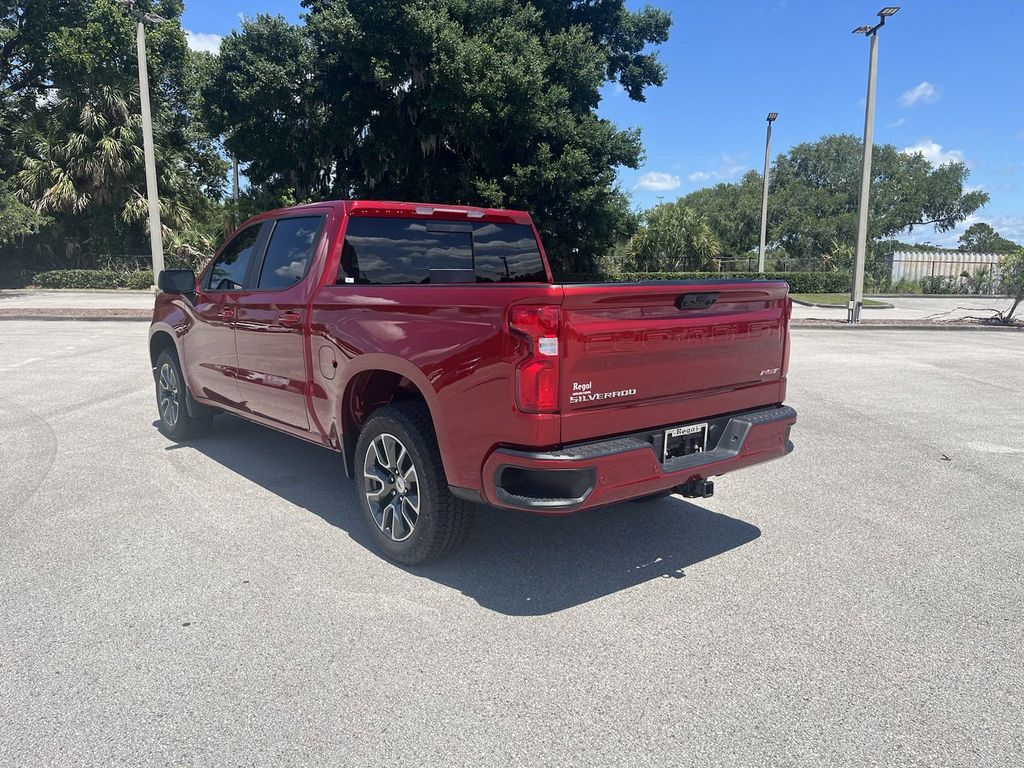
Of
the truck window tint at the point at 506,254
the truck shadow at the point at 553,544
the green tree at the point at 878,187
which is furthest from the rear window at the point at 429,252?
the green tree at the point at 878,187

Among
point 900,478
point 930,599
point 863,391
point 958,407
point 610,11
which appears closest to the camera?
point 930,599

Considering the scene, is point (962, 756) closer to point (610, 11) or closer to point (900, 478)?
point (900, 478)

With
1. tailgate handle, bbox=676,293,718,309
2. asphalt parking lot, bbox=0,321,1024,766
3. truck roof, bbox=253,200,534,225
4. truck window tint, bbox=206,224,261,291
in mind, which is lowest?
asphalt parking lot, bbox=0,321,1024,766

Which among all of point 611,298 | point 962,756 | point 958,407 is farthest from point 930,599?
point 958,407

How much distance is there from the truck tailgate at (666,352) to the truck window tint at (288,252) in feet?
7.63

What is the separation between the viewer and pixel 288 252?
5.25m

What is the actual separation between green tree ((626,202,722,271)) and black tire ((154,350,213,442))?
115ft

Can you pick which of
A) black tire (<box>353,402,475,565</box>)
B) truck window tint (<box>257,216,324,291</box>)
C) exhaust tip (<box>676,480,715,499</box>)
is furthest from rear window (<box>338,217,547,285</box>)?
exhaust tip (<box>676,480,715,499</box>)

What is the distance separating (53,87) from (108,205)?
5.39 metres

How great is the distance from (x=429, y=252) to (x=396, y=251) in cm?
24

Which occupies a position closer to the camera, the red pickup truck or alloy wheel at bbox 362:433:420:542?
the red pickup truck

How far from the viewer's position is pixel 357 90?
22812mm

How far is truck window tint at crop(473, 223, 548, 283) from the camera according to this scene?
5465 millimetres

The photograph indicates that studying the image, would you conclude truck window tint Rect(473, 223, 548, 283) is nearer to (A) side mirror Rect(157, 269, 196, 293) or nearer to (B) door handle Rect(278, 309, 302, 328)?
(B) door handle Rect(278, 309, 302, 328)
